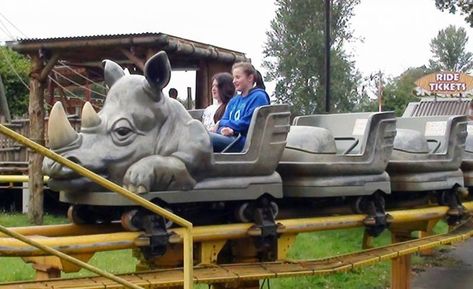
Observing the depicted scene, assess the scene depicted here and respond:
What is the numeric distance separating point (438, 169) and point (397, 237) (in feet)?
3.45

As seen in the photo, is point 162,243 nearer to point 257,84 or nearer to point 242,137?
point 242,137

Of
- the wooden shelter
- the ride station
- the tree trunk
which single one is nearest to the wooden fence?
the wooden shelter

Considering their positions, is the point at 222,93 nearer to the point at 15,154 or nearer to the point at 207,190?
the point at 207,190

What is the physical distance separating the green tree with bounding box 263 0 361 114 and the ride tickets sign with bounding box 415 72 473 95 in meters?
6.64

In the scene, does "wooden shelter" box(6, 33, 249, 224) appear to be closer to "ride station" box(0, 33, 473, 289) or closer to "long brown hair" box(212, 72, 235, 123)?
"long brown hair" box(212, 72, 235, 123)

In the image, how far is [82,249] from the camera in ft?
11.9

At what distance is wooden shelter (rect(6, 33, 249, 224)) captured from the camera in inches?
422

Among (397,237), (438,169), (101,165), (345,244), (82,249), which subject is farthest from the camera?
(345,244)

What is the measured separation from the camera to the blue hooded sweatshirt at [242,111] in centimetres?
470

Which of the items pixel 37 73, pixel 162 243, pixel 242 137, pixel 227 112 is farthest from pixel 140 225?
pixel 37 73

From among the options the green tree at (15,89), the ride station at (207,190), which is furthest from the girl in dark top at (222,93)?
the green tree at (15,89)

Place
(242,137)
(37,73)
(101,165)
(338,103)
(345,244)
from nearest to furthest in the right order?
(101,165) < (242,137) < (345,244) < (37,73) < (338,103)

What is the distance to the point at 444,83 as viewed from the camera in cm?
3516

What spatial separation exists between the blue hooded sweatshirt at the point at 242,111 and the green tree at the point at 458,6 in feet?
48.4
